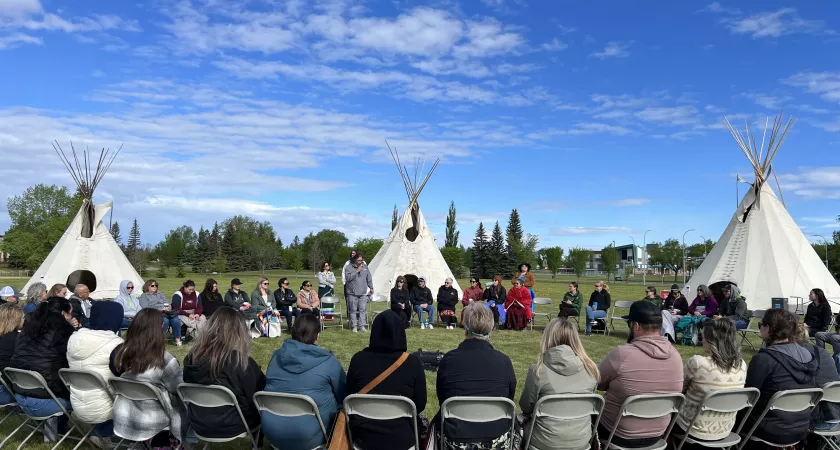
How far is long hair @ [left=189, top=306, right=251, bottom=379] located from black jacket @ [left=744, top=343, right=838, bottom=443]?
349 centimetres

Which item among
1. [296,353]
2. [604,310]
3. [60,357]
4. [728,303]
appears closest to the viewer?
[296,353]

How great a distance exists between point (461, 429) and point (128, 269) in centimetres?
1537

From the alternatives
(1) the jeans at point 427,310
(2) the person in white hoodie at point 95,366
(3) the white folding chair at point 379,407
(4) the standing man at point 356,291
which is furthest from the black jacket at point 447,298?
(3) the white folding chair at point 379,407

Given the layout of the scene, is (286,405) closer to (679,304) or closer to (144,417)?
(144,417)

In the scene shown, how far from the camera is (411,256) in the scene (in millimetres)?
17500

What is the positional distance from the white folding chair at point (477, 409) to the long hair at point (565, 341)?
0.41 m

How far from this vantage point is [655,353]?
3756 mm

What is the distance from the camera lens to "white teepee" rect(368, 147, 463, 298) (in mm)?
17203

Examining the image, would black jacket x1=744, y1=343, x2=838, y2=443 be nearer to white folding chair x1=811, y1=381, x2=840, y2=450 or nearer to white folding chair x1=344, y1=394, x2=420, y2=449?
white folding chair x1=811, y1=381, x2=840, y2=450

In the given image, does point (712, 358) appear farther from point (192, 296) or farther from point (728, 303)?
point (192, 296)

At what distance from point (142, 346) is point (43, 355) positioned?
1.15 m

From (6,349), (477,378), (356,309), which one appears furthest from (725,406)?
(356,309)

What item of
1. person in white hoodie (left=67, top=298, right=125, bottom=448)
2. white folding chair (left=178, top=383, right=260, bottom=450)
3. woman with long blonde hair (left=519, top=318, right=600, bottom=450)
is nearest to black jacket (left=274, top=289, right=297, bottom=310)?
person in white hoodie (left=67, top=298, right=125, bottom=448)

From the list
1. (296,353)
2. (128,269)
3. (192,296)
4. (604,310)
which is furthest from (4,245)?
(296,353)
